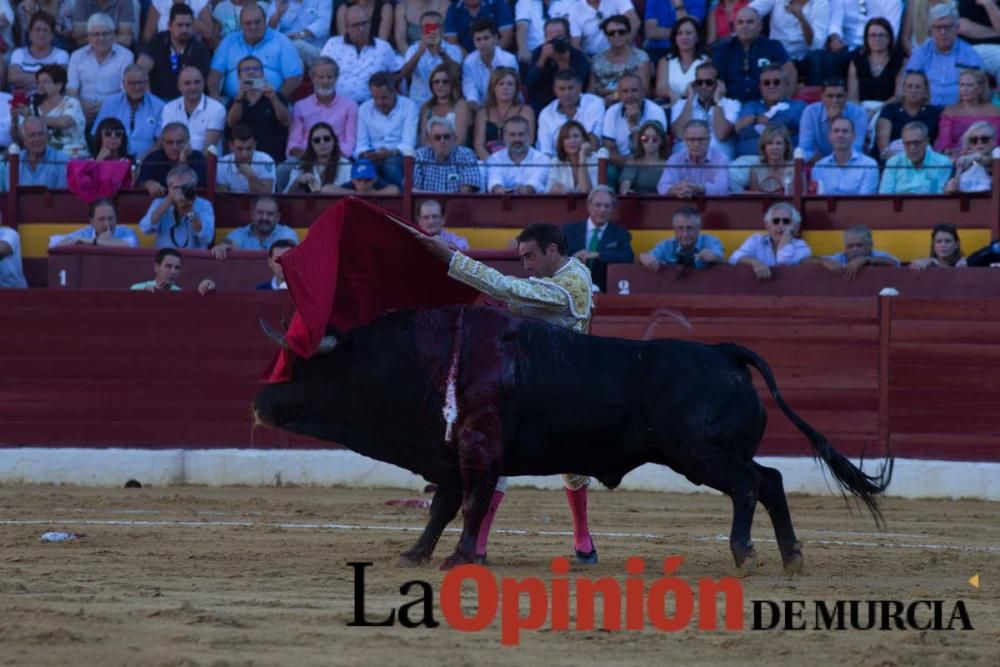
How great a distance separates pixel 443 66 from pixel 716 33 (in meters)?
2.13

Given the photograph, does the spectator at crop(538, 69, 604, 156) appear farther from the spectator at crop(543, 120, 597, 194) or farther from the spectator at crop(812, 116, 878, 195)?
the spectator at crop(812, 116, 878, 195)

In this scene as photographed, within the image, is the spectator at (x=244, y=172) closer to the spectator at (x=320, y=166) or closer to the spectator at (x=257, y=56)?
the spectator at (x=320, y=166)

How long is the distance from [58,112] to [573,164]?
387cm

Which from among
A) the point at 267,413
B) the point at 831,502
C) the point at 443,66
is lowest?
the point at 831,502

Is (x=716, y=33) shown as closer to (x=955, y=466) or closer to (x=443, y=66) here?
(x=443, y=66)

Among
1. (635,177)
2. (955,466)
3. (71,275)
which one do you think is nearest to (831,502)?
(955,466)

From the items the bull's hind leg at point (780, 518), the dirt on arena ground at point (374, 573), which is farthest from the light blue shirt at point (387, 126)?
the bull's hind leg at point (780, 518)

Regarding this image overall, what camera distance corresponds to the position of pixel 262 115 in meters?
12.4

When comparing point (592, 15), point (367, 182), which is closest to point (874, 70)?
point (592, 15)

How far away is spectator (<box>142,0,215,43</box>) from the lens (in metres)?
13.3

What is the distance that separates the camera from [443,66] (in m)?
12.4

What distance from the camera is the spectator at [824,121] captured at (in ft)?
38.3

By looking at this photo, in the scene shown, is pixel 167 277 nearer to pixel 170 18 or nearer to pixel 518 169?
pixel 518 169

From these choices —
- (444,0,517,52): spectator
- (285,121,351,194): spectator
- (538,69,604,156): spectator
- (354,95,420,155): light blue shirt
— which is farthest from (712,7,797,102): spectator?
(285,121,351,194): spectator
